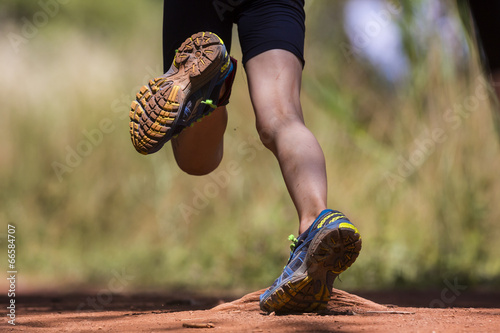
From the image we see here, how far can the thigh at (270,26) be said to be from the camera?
2119 millimetres

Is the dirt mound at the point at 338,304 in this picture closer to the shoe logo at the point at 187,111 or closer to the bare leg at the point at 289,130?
the bare leg at the point at 289,130

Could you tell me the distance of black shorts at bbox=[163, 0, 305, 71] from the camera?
84.0 inches

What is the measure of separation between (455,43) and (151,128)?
3.89 m

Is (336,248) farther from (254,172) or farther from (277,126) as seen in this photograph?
(254,172)

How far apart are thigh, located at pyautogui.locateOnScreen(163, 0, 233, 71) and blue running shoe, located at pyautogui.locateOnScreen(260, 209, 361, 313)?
34.2 inches

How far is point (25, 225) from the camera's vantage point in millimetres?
6234

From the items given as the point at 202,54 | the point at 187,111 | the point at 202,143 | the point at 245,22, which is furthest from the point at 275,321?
the point at 202,143

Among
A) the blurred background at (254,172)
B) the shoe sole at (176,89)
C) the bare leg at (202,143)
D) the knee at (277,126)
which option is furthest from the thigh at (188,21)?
the blurred background at (254,172)

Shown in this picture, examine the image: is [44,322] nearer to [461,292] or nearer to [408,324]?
[408,324]

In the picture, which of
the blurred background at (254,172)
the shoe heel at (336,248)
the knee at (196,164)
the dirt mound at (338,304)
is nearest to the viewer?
the shoe heel at (336,248)

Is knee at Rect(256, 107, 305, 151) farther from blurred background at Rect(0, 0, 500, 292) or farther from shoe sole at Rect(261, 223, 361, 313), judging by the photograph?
blurred background at Rect(0, 0, 500, 292)

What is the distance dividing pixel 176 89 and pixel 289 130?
15.6 inches

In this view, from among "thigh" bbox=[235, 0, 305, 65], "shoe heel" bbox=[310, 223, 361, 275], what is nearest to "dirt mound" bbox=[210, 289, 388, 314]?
"shoe heel" bbox=[310, 223, 361, 275]

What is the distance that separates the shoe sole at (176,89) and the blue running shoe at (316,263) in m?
0.57
